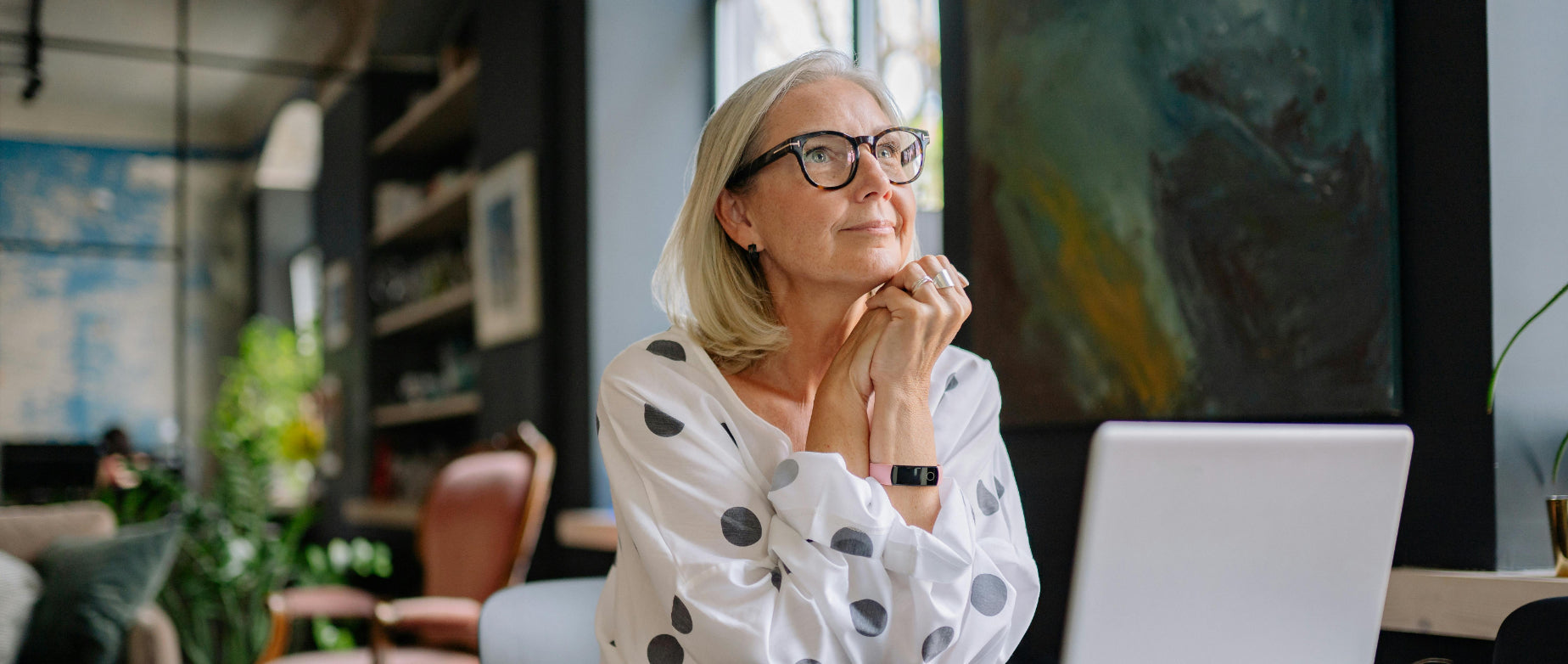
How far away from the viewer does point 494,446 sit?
11.1 ft

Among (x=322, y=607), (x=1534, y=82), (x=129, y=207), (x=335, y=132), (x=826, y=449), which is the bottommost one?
(x=322, y=607)

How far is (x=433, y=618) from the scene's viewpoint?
2.53 m

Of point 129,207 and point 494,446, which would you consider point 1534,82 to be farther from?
point 129,207

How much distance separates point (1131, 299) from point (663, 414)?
1010mm

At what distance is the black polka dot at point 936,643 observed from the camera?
106 centimetres

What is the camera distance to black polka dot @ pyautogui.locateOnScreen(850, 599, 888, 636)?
3.55 ft

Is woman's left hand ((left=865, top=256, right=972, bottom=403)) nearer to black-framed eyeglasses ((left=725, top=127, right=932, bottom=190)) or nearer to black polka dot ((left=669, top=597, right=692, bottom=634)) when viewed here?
black-framed eyeglasses ((left=725, top=127, right=932, bottom=190))

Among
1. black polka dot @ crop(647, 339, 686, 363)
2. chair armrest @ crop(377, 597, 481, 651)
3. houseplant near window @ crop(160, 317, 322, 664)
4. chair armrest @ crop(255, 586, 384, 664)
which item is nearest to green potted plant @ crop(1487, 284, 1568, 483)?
black polka dot @ crop(647, 339, 686, 363)

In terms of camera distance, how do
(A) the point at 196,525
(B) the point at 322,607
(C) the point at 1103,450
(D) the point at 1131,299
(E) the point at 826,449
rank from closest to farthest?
(C) the point at 1103,450 → (E) the point at 826,449 → (D) the point at 1131,299 → (B) the point at 322,607 → (A) the point at 196,525

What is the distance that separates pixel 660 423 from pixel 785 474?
0.56ft

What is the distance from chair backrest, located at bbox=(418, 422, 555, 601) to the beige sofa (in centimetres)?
68

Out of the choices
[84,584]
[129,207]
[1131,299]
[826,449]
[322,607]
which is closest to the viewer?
[826,449]

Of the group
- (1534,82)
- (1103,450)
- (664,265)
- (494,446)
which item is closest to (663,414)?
(664,265)

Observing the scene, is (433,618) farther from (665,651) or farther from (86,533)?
(665,651)
